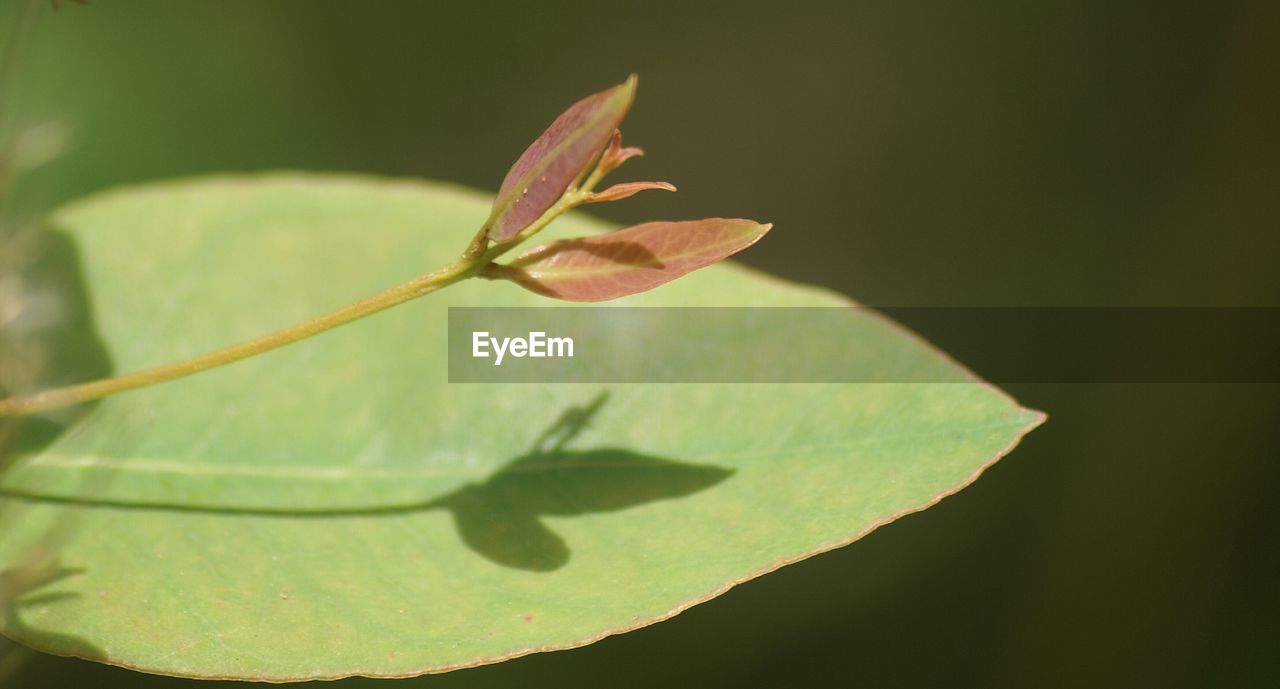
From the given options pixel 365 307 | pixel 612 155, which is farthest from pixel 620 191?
pixel 365 307

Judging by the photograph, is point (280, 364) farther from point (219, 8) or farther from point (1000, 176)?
point (1000, 176)

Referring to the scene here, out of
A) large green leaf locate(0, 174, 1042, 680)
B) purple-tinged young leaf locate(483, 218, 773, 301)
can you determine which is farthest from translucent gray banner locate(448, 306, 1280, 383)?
purple-tinged young leaf locate(483, 218, 773, 301)

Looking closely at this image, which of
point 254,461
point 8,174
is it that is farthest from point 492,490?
point 8,174

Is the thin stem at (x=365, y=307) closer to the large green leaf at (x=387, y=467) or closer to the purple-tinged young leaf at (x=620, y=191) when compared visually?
the purple-tinged young leaf at (x=620, y=191)

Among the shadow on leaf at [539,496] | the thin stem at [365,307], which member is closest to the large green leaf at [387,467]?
the shadow on leaf at [539,496]

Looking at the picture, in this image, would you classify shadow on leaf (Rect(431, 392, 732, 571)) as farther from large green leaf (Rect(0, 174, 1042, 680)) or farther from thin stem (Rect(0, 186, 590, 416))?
thin stem (Rect(0, 186, 590, 416))

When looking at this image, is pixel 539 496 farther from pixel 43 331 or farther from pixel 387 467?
pixel 43 331

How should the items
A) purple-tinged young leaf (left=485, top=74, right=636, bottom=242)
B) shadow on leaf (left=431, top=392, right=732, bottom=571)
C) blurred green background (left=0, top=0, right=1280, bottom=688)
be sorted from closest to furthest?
purple-tinged young leaf (left=485, top=74, right=636, bottom=242)
shadow on leaf (left=431, top=392, right=732, bottom=571)
blurred green background (left=0, top=0, right=1280, bottom=688)
